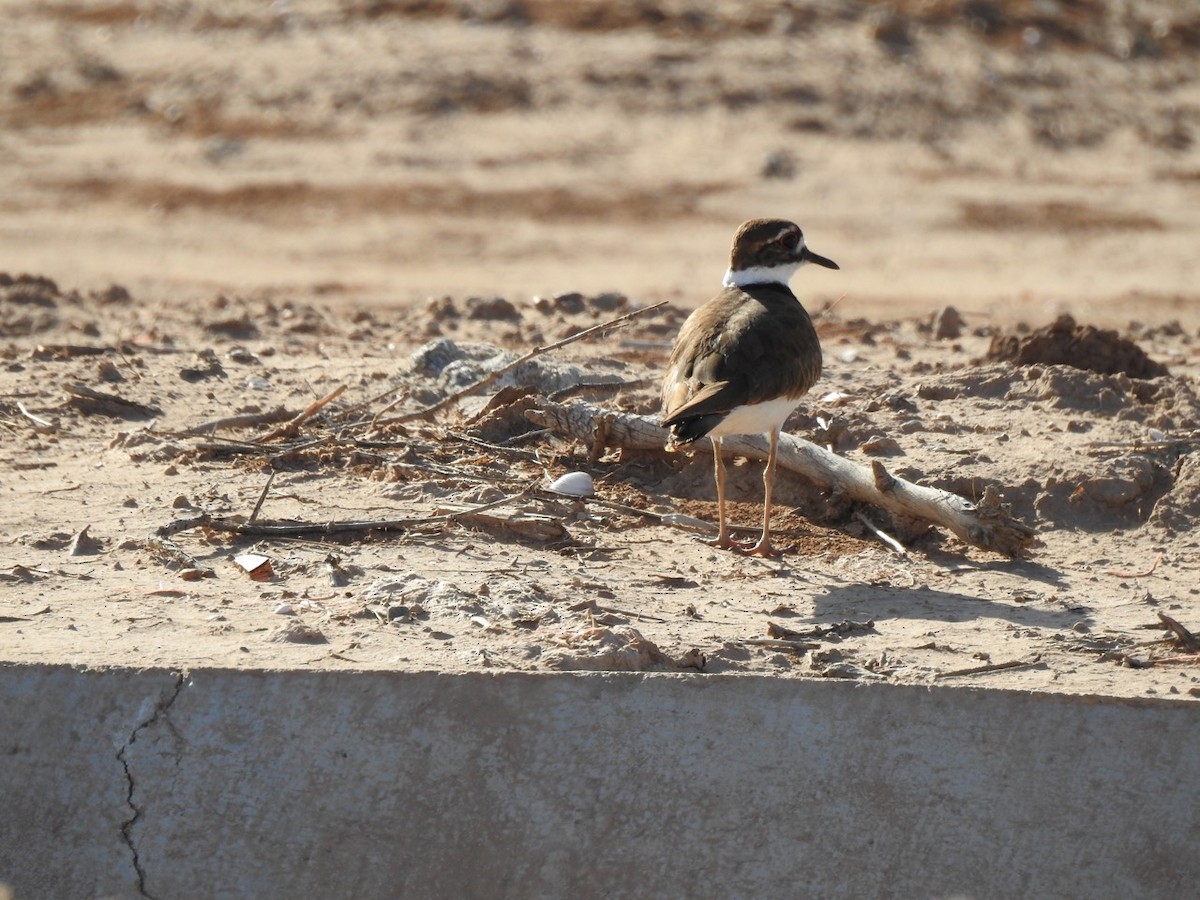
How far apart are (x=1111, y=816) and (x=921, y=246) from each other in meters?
10.6

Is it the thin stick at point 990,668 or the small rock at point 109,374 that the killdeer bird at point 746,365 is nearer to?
the thin stick at point 990,668

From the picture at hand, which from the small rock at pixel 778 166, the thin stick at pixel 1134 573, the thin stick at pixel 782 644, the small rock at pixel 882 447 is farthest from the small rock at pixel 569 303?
the small rock at pixel 778 166

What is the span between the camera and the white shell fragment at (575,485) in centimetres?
641

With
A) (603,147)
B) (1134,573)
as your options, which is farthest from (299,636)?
(603,147)

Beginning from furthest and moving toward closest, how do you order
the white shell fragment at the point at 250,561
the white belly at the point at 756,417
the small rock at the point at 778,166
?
the small rock at the point at 778,166 → the white belly at the point at 756,417 → the white shell fragment at the point at 250,561

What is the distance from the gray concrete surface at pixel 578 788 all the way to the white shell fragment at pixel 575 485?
1.79 m

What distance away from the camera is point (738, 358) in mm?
5855

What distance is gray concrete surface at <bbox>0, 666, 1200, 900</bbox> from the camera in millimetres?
4672

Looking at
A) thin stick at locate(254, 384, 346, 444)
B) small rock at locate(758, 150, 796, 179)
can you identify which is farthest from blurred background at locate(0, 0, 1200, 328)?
thin stick at locate(254, 384, 346, 444)

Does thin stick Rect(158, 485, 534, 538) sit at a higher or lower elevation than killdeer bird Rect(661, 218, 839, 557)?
lower

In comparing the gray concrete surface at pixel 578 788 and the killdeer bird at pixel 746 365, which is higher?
the killdeer bird at pixel 746 365

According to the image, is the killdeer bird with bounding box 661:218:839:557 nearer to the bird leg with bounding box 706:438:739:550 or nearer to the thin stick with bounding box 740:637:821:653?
the bird leg with bounding box 706:438:739:550

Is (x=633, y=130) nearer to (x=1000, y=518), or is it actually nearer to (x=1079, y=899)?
(x=1000, y=518)

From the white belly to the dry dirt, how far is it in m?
0.50
